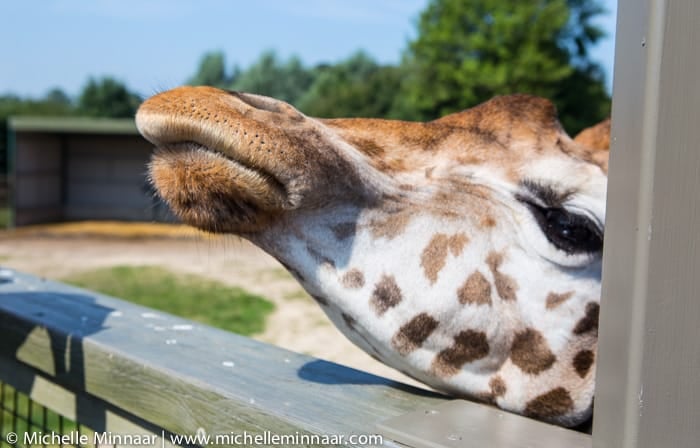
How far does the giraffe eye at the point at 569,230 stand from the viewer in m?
1.29

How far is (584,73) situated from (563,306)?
65.9 feet

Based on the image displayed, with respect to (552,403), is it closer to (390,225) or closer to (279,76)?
(390,225)

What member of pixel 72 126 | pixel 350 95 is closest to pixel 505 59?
pixel 350 95

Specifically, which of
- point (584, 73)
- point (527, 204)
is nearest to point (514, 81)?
point (584, 73)

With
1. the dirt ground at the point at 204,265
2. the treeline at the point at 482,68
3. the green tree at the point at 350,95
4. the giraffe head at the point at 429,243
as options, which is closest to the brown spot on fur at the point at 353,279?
the giraffe head at the point at 429,243

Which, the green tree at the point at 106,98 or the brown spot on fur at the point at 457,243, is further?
the green tree at the point at 106,98

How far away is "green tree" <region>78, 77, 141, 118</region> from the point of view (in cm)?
2962

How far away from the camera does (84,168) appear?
16.0 meters

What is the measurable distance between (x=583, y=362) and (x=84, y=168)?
629 inches

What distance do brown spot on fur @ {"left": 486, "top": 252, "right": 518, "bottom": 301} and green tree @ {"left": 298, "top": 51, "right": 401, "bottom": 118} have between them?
17.5m

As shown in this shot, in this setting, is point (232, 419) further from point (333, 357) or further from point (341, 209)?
point (333, 357)

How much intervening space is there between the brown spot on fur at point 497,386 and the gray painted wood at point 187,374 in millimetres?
103

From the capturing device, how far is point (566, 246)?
129 cm

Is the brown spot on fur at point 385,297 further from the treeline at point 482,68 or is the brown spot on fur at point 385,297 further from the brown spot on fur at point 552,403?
the treeline at point 482,68
